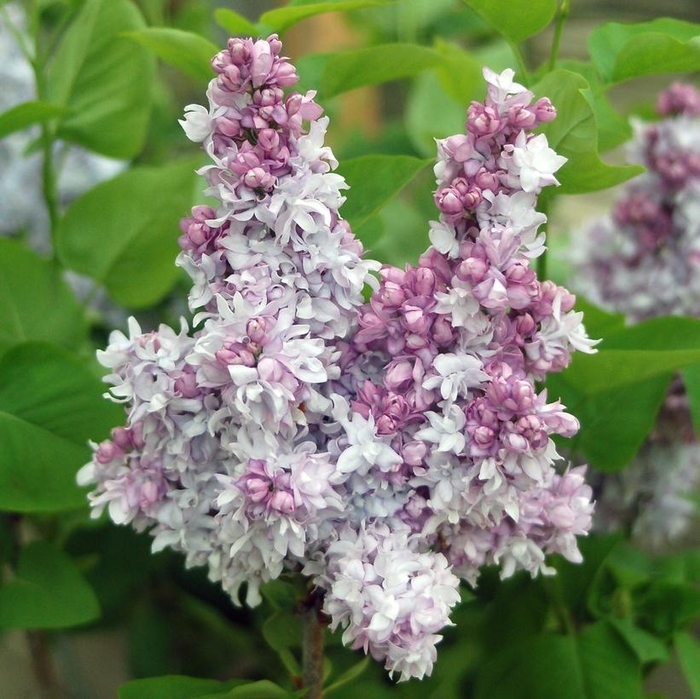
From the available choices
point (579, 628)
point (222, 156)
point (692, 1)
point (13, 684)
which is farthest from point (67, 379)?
point (692, 1)

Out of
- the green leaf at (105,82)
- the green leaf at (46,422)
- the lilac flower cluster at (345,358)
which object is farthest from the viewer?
the green leaf at (105,82)

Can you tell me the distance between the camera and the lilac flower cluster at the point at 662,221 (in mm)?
515

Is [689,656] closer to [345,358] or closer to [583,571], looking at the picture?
[583,571]

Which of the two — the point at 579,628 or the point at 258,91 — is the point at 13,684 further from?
the point at 258,91

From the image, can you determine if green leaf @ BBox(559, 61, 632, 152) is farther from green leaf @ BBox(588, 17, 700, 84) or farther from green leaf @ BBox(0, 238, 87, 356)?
green leaf @ BBox(0, 238, 87, 356)

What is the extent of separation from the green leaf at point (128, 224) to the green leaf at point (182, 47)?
0.09m

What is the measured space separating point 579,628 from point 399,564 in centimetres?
26

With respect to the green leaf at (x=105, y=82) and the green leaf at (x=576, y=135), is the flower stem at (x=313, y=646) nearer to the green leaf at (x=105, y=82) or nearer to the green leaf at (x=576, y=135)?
the green leaf at (x=576, y=135)

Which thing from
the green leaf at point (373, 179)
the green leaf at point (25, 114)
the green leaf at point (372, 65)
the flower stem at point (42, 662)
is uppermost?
the green leaf at point (372, 65)

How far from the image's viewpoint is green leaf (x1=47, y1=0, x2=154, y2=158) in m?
0.49

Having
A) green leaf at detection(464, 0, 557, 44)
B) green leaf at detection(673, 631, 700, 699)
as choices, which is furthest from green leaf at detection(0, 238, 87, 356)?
green leaf at detection(673, 631, 700, 699)

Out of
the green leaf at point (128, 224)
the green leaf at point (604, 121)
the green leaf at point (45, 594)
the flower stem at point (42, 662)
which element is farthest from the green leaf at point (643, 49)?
the flower stem at point (42, 662)

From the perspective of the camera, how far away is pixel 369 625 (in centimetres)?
27

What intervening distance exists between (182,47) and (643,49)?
0.19m
